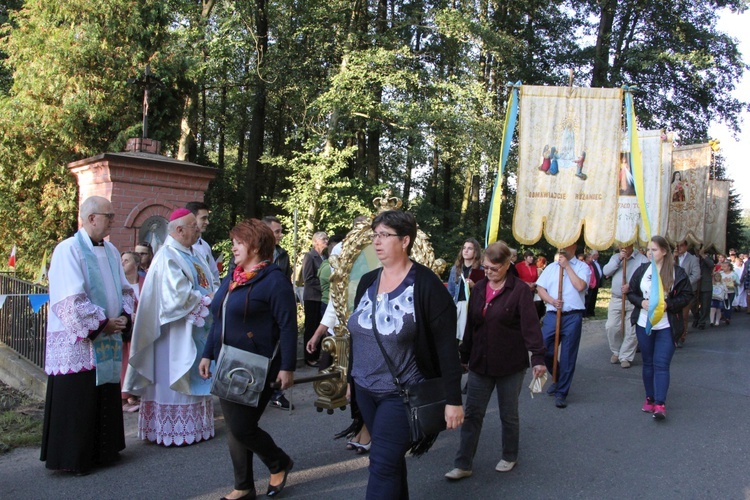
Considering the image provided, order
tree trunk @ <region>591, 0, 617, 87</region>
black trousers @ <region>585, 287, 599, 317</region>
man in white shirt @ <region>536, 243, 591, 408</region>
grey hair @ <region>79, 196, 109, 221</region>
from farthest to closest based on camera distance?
tree trunk @ <region>591, 0, 617, 87</region> → black trousers @ <region>585, 287, 599, 317</region> → man in white shirt @ <region>536, 243, 591, 408</region> → grey hair @ <region>79, 196, 109, 221</region>

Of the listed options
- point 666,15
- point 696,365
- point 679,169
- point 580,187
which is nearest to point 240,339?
point 580,187

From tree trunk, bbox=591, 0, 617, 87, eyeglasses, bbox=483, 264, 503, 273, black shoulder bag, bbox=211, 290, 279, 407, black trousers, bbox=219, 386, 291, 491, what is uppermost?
tree trunk, bbox=591, 0, 617, 87

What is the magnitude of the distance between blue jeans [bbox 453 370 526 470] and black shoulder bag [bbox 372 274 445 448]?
1.57 metres

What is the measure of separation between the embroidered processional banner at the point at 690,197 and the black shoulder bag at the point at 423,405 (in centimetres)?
1381

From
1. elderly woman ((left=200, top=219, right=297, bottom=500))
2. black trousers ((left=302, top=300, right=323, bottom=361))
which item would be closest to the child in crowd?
black trousers ((left=302, top=300, right=323, bottom=361))

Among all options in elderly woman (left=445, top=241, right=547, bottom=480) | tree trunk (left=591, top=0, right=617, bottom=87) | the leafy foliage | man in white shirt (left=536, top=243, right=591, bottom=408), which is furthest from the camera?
tree trunk (left=591, top=0, right=617, bottom=87)

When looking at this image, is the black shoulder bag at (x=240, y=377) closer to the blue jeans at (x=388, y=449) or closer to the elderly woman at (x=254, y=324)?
the elderly woman at (x=254, y=324)

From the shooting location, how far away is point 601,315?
17891 mm

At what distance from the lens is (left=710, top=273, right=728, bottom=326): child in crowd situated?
647 inches

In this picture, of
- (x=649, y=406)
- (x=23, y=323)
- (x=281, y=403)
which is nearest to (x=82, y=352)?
(x=281, y=403)

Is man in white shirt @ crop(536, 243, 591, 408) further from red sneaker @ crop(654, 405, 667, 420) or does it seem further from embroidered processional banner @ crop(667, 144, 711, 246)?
embroidered processional banner @ crop(667, 144, 711, 246)

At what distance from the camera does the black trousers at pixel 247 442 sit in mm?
4141

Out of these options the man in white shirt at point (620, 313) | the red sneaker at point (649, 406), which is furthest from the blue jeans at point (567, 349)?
the man in white shirt at point (620, 313)

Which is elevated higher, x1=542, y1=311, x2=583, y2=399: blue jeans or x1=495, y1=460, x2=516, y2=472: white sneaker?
x1=542, y1=311, x2=583, y2=399: blue jeans
